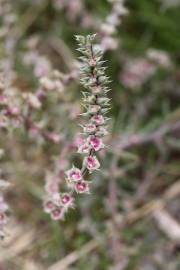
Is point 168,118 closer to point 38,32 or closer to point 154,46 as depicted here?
point 154,46

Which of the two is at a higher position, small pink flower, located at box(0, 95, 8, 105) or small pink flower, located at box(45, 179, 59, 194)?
small pink flower, located at box(0, 95, 8, 105)

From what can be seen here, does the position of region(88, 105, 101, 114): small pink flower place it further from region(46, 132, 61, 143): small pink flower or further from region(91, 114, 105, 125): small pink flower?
region(46, 132, 61, 143): small pink flower

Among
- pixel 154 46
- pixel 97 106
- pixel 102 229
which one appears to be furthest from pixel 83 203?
pixel 97 106

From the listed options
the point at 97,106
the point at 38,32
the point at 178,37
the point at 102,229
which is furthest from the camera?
the point at 38,32

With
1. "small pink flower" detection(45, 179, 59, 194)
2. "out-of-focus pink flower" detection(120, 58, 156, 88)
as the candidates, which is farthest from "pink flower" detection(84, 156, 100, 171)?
"out-of-focus pink flower" detection(120, 58, 156, 88)

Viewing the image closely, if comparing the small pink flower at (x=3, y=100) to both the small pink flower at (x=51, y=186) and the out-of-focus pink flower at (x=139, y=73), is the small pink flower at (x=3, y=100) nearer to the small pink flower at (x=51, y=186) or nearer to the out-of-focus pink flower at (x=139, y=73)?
the small pink flower at (x=51, y=186)
